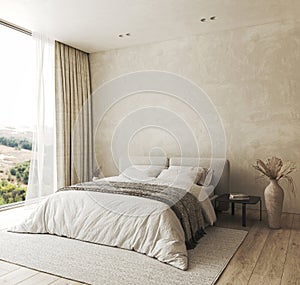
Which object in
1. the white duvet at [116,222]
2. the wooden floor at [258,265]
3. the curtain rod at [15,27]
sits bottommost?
the wooden floor at [258,265]

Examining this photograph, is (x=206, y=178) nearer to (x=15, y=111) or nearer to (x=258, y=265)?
(x=258, y=265)

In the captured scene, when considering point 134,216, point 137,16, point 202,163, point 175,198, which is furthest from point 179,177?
point 137,16

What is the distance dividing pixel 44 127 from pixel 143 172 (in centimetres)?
177

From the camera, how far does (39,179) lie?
15.8 feet

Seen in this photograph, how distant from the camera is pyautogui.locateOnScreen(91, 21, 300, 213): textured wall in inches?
173

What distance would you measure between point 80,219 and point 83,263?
648mm

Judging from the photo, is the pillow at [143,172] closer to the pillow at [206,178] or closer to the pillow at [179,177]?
the pillow at [179,177]

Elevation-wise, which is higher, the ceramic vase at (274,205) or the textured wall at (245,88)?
the textured wall at (245,88)

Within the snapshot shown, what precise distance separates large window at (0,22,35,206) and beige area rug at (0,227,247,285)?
1.64 m

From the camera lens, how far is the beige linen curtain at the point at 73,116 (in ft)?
17.3

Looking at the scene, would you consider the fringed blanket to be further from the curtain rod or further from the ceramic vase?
the curtain rod

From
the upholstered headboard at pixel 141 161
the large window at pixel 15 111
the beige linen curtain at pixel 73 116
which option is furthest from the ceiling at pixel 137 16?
the upholstered headboard at pixel 141 161

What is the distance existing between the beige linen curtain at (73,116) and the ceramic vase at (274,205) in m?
3.30

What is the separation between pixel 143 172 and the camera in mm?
4770
